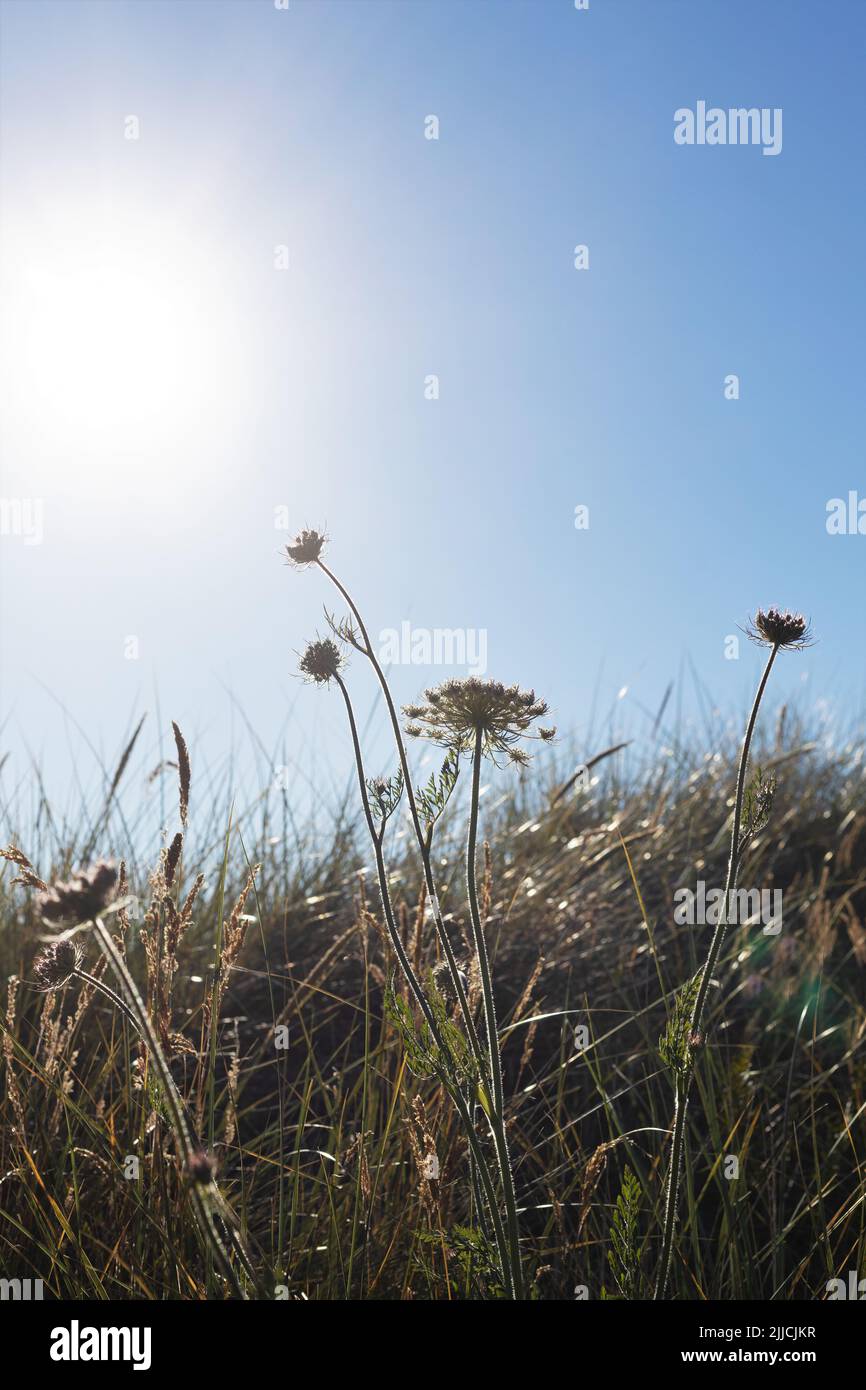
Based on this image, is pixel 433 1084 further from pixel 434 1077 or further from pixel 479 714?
pixel 479 714

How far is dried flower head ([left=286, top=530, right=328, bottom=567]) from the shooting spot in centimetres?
166

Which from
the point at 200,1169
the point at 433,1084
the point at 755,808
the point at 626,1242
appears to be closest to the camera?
the point at 200,1169

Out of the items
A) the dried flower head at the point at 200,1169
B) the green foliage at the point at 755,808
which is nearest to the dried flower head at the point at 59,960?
the dried flower head at the point at 200,1169

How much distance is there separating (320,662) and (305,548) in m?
0.20

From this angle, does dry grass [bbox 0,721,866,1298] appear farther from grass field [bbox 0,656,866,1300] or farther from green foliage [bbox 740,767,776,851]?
green foliage [bbox 740,767,776,851]

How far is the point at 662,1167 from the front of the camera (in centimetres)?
254

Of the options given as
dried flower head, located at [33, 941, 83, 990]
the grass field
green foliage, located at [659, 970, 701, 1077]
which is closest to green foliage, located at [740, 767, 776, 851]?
green foliage, located at [659, 970, 701, 1077]

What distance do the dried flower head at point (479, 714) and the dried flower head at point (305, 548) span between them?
32cm

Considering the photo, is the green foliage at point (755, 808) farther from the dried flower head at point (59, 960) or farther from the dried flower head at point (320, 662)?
the dried flower head at point (59, 960)

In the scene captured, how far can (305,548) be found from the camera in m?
1.66

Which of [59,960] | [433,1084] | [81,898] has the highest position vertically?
[81,898]

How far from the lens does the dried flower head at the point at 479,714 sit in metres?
1.60

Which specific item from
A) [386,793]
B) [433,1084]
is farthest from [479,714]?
[433,1084]
